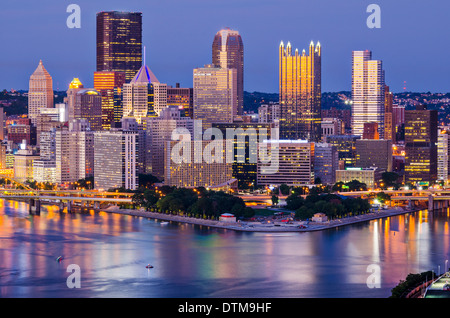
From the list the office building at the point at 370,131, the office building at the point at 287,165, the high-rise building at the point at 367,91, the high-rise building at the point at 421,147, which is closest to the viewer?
the office building at the point at 287,165

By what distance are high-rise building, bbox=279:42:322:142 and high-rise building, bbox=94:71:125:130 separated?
32.9ft

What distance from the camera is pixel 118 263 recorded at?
18.6m

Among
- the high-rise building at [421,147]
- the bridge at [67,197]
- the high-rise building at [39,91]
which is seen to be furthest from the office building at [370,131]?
the high-rise building at [39,91]

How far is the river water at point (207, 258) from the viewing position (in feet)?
51.9

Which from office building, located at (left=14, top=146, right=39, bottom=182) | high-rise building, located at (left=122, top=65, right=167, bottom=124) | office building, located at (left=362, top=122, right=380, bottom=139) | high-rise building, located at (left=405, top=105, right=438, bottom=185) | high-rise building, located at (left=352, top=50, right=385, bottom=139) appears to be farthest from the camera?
high-rise building, located at (left=352, top=50, right=385, bottom=139)

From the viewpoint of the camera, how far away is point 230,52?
55.2 meters

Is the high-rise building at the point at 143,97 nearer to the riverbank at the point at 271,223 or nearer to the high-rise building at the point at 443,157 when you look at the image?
the high-rise building at the point at 443,157

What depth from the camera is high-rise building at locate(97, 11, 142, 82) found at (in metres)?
57.4

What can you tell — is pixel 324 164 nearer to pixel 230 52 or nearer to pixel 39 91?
pixel 230 52

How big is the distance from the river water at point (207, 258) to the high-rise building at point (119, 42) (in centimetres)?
3189

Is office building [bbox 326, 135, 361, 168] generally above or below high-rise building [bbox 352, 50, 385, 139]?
below

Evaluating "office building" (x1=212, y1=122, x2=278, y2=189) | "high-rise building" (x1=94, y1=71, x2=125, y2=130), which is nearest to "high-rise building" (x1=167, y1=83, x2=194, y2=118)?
"high-rise building" (x1=94, y1=71, x2=125, y2=130)

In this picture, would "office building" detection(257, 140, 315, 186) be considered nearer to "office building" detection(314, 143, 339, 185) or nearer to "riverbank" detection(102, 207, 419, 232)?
"office building" detection(314, 143, 339, 185)

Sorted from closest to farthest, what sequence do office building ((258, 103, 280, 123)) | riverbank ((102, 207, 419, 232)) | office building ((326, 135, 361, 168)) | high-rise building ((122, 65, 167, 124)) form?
1. riverbank ((102, 207, 419, 232))
2. office building ((326, 135, 361, 168))
3. high-rise building ((122, 65, 167, 124))
4. office building ((258, 103, 280, 123))
